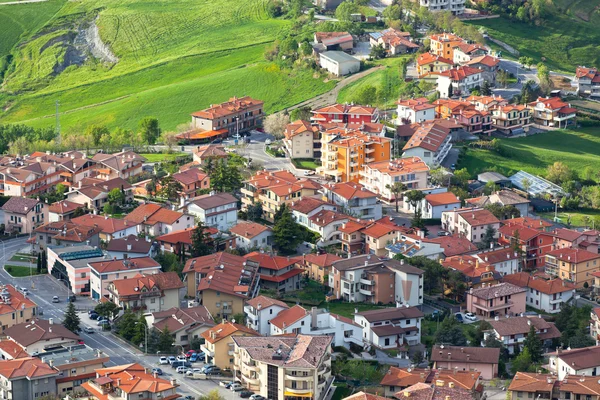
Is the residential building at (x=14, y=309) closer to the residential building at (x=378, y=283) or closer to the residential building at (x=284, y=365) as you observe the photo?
the residential building at (x=284, y=365)

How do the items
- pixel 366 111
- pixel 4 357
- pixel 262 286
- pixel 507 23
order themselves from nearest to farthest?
pixel 4 357 < pixel 262 286 < pixel 366 111 < pixel 507 23

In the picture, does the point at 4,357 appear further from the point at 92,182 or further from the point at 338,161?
the point at 338,161

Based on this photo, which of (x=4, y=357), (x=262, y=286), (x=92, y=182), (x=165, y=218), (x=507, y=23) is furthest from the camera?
(x=507, y=23)

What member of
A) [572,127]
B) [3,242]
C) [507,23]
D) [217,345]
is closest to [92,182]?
[3,242]

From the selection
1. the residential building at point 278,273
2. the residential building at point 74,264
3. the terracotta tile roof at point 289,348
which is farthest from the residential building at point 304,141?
the terracotta tile roof at point 289,348

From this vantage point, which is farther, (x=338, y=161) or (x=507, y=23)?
(x=507, y=23)

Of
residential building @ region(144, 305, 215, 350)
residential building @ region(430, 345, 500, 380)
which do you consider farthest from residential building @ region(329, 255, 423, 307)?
residential building @ region(144, 305, 215, 350)

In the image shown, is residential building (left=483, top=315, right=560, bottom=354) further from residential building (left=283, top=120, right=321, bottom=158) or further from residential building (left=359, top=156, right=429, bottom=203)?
residential building (left=283, top=120, right=321, bottom=158)
